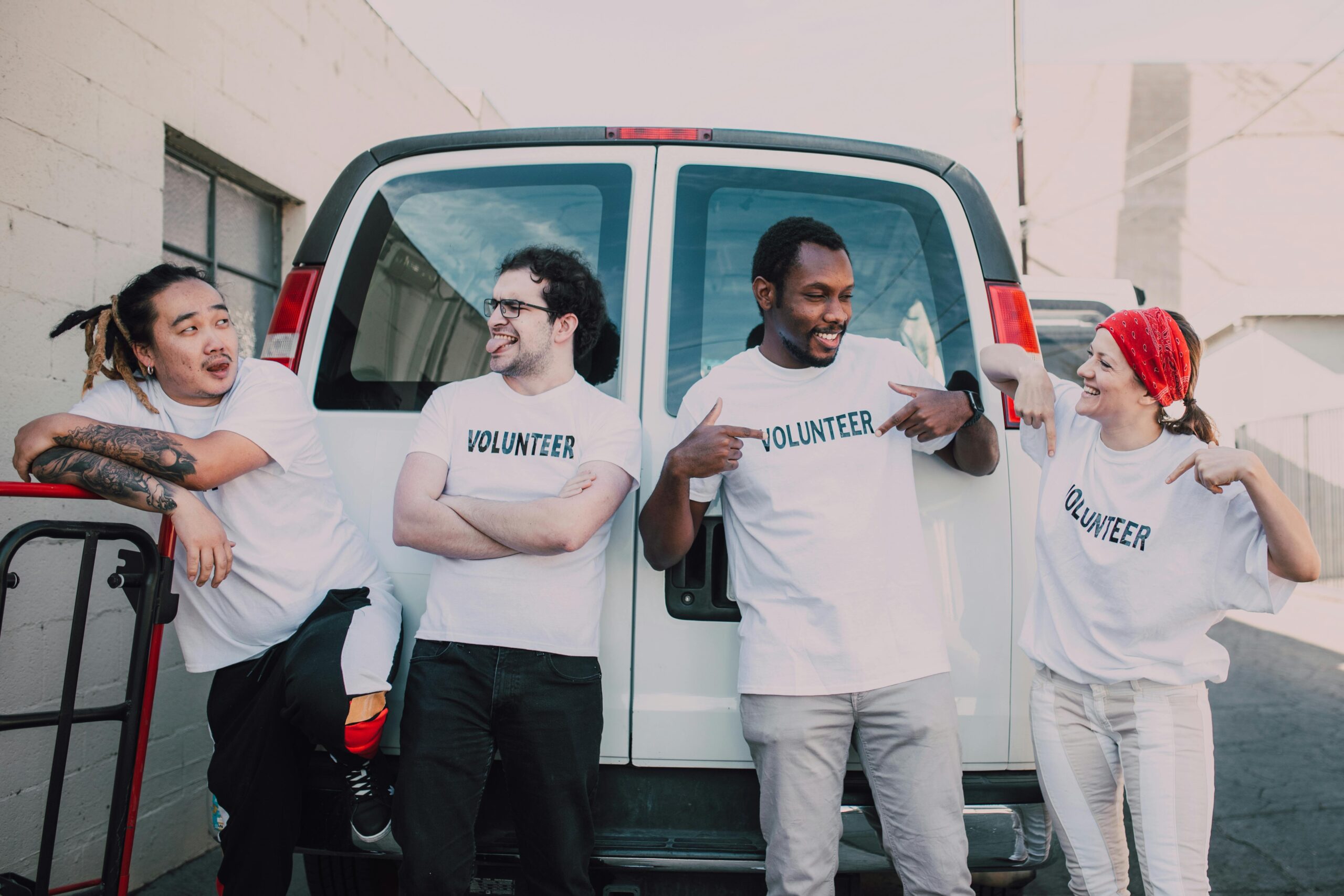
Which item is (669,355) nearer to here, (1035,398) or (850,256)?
(850,256)

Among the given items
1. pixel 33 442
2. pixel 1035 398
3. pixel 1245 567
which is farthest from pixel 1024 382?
pixel 33 442

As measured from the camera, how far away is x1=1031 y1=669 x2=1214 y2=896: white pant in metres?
1.99

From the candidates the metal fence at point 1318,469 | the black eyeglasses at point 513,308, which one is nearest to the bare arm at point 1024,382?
the black eyeglasses at point 513,308

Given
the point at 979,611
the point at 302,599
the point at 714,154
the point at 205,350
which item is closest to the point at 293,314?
the point at 205,350

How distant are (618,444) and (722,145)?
893mm

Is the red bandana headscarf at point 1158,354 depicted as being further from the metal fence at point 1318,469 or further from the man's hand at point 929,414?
the metal fence at point 1318,469

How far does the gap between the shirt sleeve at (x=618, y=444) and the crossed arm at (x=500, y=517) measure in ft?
0.06

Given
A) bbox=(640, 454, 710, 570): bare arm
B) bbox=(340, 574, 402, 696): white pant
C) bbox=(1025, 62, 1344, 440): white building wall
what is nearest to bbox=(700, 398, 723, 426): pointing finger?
bbox=(640, 454, 710, 570): bare arm

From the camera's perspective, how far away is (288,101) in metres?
4.61

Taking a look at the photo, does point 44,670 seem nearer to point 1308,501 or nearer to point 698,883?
point 698,883

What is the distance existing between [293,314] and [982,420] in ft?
6.16

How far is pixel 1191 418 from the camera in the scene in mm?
2164

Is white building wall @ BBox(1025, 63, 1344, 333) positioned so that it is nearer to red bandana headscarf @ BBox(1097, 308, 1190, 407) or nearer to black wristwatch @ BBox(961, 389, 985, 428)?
red bandana headscarf @ BBox(1097, 308, 1190, 407)

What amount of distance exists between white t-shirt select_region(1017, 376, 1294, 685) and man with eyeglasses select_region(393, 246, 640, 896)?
1.06m
